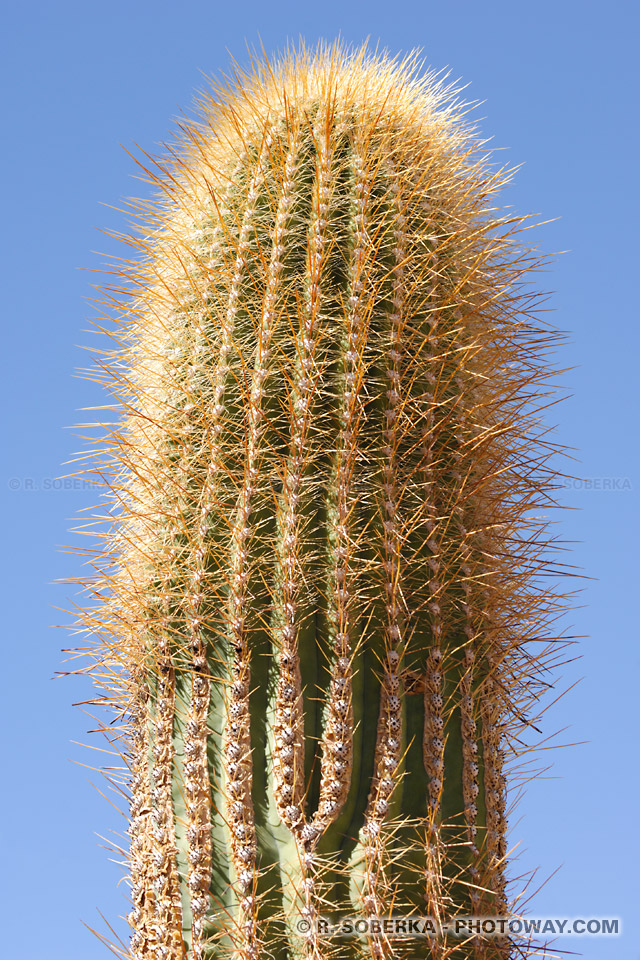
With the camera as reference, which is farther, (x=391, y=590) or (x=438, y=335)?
(x=438, y=335)

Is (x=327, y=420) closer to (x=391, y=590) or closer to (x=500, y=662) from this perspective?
(x=391, y=590)

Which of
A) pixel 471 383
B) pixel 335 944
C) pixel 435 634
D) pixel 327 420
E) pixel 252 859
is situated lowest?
pixel 335 944

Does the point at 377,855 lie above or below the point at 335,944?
above

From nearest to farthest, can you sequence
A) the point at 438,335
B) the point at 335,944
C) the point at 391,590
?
the point at 335,944 < the point at 391,590 < the point at 438,335

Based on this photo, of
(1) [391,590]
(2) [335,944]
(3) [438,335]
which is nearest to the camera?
(2) [335,944]

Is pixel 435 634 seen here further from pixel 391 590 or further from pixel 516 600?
pixel 516 600

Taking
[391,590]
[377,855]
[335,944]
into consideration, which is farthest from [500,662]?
[335,944]

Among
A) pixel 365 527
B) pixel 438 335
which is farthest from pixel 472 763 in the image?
pixel 438 335
